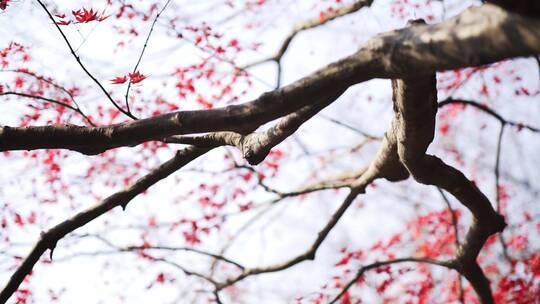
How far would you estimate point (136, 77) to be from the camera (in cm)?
350

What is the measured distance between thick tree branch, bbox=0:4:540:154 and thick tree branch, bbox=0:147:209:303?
1014 millimetres

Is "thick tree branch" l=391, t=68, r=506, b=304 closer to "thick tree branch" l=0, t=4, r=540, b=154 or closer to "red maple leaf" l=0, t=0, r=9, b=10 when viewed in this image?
"thick tree branch" l=0, t=4, r=540, b=154

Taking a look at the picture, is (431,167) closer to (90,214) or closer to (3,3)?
(90,214)

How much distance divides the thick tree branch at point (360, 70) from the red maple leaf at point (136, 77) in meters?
0.81

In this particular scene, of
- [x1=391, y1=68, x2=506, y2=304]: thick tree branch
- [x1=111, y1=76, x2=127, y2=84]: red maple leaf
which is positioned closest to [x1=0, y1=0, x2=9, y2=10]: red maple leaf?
[x1=111, y1=76, x2=127, y2=84]: red maple leaf

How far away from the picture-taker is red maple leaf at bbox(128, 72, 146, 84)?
3.44 metres

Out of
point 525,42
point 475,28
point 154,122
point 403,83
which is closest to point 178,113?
point 154,122

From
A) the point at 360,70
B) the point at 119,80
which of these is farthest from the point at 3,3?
the point at 360,70

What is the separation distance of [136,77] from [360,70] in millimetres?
2077

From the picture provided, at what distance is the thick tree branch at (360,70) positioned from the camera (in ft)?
5.62

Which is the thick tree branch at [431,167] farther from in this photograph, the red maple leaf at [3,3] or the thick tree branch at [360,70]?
the red maple leaf at [3,3]

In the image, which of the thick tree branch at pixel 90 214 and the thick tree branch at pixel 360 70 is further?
the thick tree branch at pixel 90 214

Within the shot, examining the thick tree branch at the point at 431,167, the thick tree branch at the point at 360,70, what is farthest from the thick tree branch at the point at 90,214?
the thick tree branch at the point at 431,167

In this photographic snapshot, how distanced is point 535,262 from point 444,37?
7.74 metres
